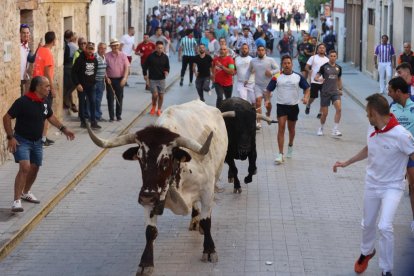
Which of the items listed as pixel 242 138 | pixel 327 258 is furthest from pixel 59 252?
pixel 242 138

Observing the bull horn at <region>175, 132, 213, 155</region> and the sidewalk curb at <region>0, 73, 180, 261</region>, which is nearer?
the bull horn at <region>175, 132, 213, 155</region>

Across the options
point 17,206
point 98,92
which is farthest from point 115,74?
point 17,206

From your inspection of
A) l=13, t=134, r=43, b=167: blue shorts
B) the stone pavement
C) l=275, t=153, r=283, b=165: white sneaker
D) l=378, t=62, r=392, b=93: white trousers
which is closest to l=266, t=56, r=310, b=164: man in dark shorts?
l=275, t=153, r=283, b=165: white sneaker

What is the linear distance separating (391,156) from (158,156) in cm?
228

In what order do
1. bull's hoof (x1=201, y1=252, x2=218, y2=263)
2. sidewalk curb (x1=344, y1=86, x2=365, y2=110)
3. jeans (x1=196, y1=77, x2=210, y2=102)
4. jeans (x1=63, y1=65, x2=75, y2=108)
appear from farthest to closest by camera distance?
sidewalk curb (x1=344, y1=86, x2=365, y2=110) → jeans (x1=196, y1=77, x2=210, y2=102) → jeans (x1=63, y1=65, x2=75, y2=108) → bull's hoof (x1=201, y1=252, x2=218, y2=263)

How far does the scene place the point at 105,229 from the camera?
11656 millimetres

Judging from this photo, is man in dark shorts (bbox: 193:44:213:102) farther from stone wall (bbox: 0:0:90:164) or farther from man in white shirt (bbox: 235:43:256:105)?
stone wall (bbox: 0:0:90:164)

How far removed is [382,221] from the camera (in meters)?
9.29

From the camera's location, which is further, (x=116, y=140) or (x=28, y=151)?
(x=28, y=151)

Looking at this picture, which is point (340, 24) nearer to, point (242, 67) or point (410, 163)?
point (242, 67)

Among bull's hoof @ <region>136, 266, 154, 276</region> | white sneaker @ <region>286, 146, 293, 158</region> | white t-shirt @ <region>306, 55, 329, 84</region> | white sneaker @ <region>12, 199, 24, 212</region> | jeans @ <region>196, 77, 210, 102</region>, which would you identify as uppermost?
white t-shirt @ <region>306, 55, 329, 84</region>

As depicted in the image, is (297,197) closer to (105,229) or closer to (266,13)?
(105,229)

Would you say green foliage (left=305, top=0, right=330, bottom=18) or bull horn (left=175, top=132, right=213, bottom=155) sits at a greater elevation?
green foliage (left=305, top=0, right=330, bottom=18)

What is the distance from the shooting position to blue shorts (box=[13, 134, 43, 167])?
39.4ft
